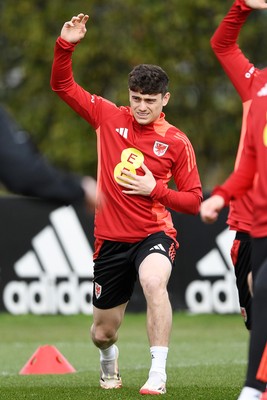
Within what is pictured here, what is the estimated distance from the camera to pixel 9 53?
110ft

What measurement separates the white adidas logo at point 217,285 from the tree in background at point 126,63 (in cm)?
1237

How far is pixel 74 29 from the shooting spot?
360 inches

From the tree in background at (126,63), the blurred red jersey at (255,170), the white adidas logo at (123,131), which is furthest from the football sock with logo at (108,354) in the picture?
the tree in background at (126,63)

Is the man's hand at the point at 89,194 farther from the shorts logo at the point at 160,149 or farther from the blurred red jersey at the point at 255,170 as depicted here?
the shorts logo at the point at 160,149

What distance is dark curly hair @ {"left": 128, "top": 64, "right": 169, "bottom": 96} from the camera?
29.7ft

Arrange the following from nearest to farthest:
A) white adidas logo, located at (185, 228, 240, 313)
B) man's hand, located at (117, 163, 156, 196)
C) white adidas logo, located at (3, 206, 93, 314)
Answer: man's hand, located at (117, 163, 156, 196), white adidas logo, located at (185, 228, 240, 313), white adidas logo, located at (3, 206, 93, 314)

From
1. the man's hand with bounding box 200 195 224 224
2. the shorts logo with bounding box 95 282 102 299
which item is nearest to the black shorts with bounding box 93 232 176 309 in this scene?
the shorts logo with bounding box 95 282 102 299

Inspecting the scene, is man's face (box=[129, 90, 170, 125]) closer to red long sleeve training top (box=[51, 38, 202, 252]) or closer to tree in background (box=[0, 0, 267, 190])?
red long sleeve training top (box=[51, 38, 202, 252])

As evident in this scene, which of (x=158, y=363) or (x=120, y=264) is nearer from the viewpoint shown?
(x=158, y=363)

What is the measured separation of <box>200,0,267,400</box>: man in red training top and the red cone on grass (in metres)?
4.26

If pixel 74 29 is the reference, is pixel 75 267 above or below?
below

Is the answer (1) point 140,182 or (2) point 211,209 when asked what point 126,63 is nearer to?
(1) point 140,182

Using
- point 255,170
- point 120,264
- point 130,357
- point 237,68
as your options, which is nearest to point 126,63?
point 130,357

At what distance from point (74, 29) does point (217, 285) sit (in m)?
8.21
